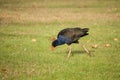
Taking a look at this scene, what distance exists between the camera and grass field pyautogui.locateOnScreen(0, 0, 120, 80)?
10836 millimetres

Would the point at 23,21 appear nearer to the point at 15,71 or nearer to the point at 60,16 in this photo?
the point at 60,16

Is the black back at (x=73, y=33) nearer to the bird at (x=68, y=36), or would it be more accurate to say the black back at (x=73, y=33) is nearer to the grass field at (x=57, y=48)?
the bird at (x=68, y=36)

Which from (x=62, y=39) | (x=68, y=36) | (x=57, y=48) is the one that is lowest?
(x=57, y=48)

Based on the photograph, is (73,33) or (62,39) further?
(73,33)

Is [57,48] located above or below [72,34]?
below

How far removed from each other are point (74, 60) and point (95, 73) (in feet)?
5.92

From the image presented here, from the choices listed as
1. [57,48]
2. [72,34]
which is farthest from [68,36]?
[57,48]

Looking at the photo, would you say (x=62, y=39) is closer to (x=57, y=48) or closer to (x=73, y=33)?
(x=73, y=33)

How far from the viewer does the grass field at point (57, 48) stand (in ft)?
35.6

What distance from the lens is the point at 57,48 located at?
587 inches

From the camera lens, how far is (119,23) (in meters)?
22.1

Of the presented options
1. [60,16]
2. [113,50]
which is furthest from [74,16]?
[113,50]

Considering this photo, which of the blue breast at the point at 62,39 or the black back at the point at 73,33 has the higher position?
the black back at the point at 73,33

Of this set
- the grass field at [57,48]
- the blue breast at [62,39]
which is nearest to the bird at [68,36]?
the blue breast at [62,39]
